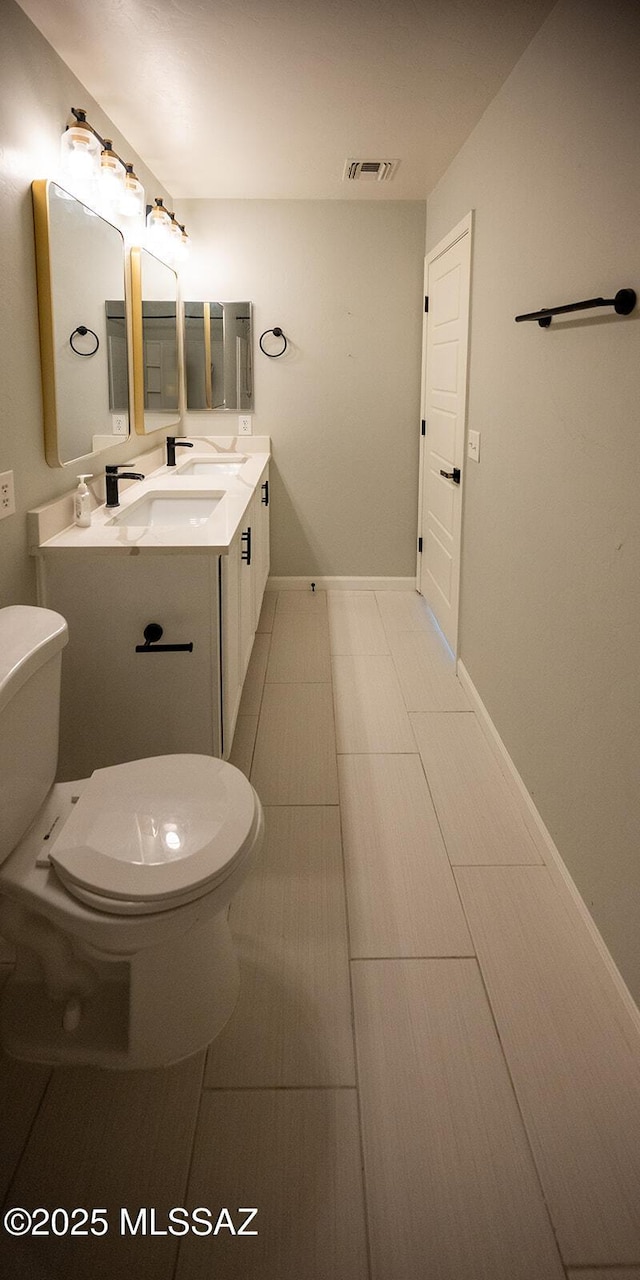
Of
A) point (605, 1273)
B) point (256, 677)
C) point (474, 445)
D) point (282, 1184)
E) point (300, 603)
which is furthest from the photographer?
point (300, 603)

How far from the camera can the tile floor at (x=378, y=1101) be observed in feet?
4.28

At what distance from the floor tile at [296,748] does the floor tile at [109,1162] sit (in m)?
1.12

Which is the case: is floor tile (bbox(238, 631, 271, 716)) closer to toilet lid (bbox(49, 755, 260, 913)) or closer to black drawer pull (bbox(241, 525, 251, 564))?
black drawer pull (bbox(241, 525, 251, 564))

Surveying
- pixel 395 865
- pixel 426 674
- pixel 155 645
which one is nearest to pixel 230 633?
pixel 155 645

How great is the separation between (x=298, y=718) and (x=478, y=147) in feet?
7.24

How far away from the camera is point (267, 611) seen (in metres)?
4.71

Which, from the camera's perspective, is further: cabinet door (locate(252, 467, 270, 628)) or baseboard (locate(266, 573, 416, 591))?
baseboard (locate(266, 573, 416, 591))

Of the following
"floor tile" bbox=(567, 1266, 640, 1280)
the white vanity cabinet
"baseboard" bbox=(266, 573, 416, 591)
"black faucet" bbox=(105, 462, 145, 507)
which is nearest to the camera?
"floor tile" bbox=(567, 1266, 640, 1280)

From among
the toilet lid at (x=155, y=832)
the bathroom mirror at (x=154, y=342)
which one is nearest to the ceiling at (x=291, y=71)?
the bathroom mirror at (x=154, y=342)

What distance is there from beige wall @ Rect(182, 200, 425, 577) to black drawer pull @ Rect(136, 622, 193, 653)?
275 cm

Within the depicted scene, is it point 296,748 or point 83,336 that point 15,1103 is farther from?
point 83,336

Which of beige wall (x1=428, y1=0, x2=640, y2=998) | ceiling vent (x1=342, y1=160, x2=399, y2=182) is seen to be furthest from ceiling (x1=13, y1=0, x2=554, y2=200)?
beige wall (x1=428, y1=0, x2=640, y2=998)

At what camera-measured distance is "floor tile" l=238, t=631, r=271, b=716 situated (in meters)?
3.35

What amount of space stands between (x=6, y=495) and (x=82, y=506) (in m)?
0.42
